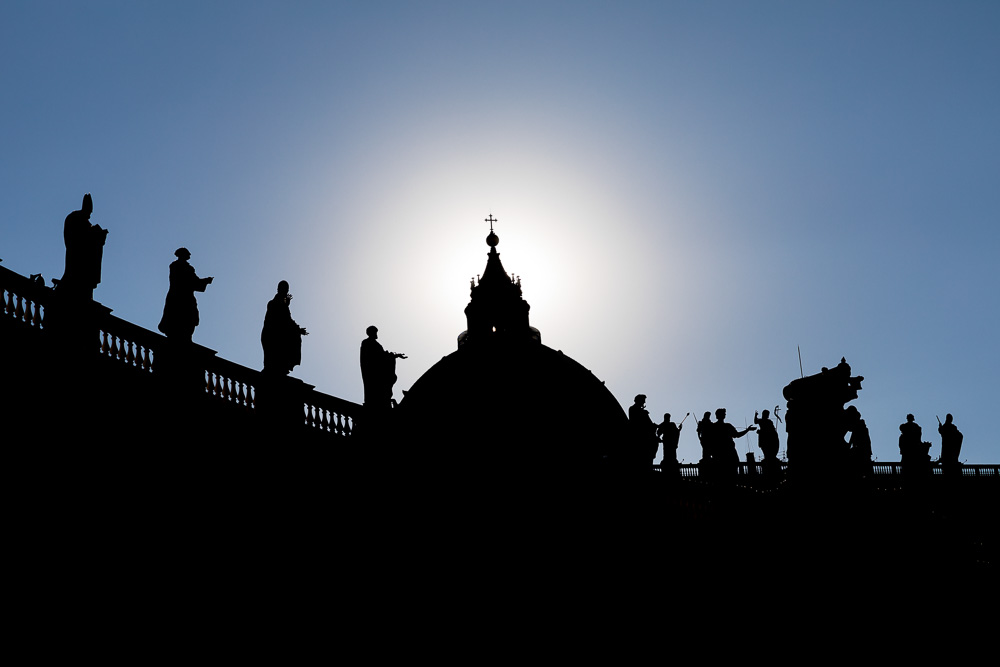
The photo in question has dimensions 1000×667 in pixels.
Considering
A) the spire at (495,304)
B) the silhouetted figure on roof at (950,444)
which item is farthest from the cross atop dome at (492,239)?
the silhouetted figure on roof at (950,444)

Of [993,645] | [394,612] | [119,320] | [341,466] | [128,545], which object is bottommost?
[993,645]

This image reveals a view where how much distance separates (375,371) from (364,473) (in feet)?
10.5

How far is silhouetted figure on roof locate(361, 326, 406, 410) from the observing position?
20172mm

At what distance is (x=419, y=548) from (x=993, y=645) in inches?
348

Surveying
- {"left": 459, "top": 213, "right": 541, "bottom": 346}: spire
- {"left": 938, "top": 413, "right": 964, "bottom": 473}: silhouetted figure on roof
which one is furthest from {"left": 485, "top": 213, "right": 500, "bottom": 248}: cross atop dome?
{"left": 938, "top": 413, "right": 964, "bottom": 473}: silhouetted figure on roof

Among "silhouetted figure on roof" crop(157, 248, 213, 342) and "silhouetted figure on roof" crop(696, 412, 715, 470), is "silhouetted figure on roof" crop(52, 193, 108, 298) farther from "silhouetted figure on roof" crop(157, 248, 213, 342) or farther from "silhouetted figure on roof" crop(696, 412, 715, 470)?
"silhouetted figure on roof" crop(696, 412, 715, 470)

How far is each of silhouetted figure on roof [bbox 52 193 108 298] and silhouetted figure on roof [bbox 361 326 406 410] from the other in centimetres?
637

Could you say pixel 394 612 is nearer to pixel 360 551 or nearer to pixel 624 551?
pixel 360 551

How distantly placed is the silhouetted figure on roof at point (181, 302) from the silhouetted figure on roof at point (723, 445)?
10412mm

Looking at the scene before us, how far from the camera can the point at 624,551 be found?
17297 mm

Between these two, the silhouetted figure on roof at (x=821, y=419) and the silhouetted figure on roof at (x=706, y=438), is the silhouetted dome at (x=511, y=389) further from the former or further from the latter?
the silhouetted figure on roof at (x=821, y=419)

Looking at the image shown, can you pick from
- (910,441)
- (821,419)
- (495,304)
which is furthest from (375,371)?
(495,304)

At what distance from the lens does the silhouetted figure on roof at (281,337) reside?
17.2 meters

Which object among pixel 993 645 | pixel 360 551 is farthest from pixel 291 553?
pixel 993 645
